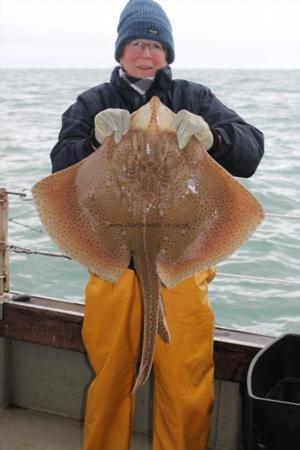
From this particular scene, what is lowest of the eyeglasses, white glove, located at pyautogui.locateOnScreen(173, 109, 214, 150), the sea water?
the sea water

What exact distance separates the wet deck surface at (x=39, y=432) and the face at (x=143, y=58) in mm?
2060

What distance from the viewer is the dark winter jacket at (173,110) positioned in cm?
252


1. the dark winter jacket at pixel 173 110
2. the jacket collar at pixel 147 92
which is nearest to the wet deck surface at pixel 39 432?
the dark winter jacket at pixel 173 110

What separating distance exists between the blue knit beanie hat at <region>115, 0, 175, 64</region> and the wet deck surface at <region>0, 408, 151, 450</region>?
2142 millimetres

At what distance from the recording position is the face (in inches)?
107

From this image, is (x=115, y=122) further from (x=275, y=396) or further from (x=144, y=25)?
(x=275, y=396)

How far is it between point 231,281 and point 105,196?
18.7ft

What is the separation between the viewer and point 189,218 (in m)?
2.09

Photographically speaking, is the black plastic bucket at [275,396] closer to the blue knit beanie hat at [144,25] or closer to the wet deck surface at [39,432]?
the wet deck surface at [39,432]

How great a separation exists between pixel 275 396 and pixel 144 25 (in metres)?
1.87

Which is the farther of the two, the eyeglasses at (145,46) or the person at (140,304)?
the eyeglasses at (145,46)

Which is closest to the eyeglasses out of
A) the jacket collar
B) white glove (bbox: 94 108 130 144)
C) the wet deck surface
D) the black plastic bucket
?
the jacket collar

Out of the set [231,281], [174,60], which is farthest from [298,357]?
[231,281]

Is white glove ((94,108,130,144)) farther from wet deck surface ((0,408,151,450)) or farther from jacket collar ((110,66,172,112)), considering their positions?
wet deck surface ((0,408,151,450))
